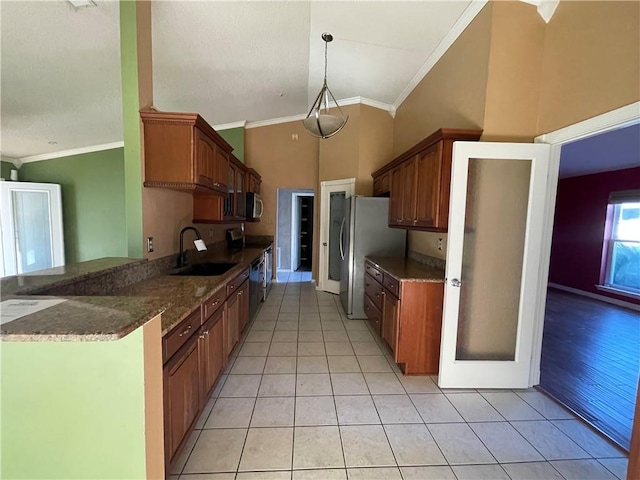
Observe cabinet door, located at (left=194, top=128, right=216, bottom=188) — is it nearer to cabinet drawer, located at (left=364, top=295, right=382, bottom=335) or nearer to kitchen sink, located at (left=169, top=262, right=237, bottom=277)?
kitchen sink, located at (left=169, top=262, right=237, bottom=277)

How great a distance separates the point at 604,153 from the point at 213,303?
5.84 meters

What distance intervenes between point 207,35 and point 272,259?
4143 mm

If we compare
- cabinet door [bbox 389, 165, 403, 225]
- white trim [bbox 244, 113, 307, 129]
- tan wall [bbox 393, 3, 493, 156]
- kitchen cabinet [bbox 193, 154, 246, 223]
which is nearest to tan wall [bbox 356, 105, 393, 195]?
tan wall [bbox 393, 3, 493, 156]

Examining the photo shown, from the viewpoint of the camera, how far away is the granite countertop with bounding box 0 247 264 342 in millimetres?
852

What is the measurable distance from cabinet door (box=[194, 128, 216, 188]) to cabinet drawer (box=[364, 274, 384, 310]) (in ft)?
7.04

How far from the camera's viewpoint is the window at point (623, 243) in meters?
4.89

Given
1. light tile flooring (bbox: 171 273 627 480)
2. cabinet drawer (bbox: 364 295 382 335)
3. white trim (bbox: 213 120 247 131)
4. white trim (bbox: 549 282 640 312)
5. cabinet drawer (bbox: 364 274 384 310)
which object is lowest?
light tile flooring (bbox: 171 273 627 480)

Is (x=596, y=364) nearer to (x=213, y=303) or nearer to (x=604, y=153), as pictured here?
(x=604, y=153)

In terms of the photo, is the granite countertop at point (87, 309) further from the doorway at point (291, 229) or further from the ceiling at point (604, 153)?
the doorway at point (291, 229)

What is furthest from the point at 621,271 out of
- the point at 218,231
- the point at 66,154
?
the point at 66,154

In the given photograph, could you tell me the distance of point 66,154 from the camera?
5293mm

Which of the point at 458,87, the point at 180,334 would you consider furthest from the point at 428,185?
the point at 180,334

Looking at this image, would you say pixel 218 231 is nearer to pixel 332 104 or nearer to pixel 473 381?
pixel 332 104

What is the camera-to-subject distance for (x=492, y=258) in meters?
2.38
